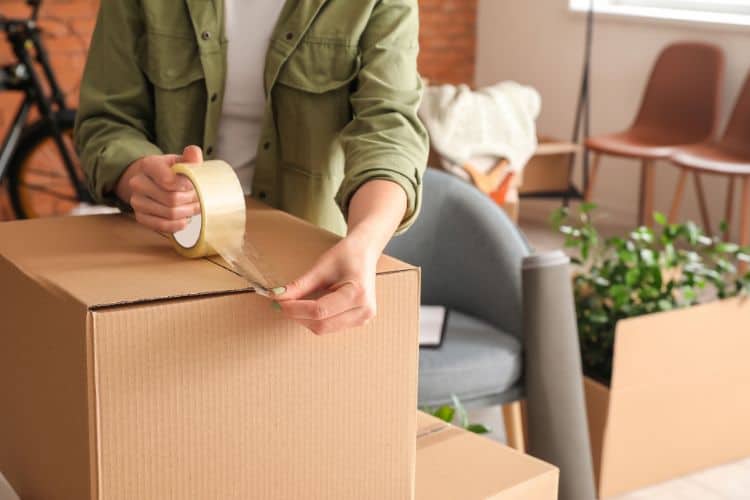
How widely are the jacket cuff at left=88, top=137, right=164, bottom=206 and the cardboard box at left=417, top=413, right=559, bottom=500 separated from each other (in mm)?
417

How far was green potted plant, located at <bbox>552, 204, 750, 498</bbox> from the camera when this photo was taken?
236 cm

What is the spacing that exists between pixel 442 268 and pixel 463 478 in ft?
4.90

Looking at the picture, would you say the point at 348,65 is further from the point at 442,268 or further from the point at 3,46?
the point at 3,46

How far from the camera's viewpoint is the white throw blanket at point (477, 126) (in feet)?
13.7

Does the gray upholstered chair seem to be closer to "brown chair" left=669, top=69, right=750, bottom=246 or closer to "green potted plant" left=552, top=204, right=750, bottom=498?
"green potted plant" left=552, top=204, right=750, bottom=498

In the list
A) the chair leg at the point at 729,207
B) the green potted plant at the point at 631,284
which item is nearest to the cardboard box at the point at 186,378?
the green potted plant at the point at 631,284

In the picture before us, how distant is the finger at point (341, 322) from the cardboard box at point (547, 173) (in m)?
4.47

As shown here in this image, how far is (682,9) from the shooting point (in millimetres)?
5266

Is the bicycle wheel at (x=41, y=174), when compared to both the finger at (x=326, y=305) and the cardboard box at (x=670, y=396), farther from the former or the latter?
the finger at (x=326, y=305)

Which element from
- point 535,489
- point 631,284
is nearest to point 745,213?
point 631,284

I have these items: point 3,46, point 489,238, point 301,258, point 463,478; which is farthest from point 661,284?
point 3,46

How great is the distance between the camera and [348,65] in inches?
45.7

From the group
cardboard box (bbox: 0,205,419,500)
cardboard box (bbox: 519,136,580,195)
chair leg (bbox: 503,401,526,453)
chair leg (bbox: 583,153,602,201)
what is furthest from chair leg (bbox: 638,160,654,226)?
cardboard box (bbox: 0,205,419,500)

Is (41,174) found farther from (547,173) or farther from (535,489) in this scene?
(535,489)
